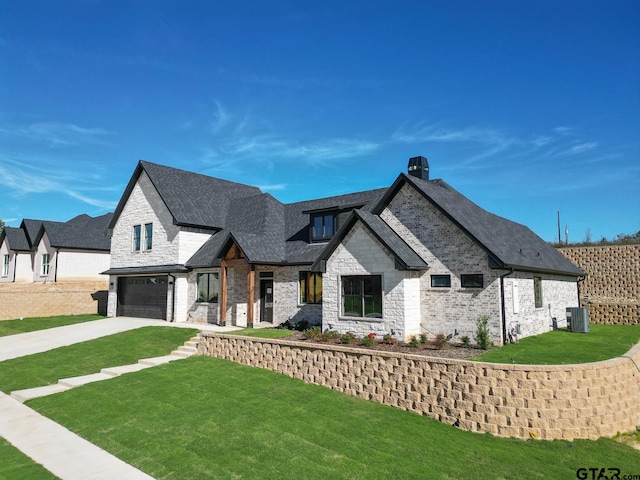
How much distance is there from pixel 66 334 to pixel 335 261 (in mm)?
14969

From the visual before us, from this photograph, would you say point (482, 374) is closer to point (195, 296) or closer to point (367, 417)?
point (367, 417)

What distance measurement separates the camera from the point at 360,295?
1673 centimetres

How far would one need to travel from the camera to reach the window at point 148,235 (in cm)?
2681

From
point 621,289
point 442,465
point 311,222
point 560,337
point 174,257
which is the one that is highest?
point 311,222

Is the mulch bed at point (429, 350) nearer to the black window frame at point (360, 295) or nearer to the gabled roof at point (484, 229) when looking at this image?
the black window frame at point (360, 295)

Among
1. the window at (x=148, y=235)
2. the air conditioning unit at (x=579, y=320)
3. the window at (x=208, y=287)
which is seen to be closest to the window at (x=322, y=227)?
the window at (x=208, y=287)

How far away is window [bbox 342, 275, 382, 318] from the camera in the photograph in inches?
641

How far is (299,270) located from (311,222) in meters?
3.03

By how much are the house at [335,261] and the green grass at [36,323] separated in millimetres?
2510

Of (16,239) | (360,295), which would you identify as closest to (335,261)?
(360,295)

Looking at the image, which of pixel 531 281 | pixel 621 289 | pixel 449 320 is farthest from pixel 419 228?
pixel 621 289

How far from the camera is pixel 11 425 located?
405 inches

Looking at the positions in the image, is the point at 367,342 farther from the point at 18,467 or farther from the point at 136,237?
the point at 136,237

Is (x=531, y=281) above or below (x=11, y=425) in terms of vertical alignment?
above
